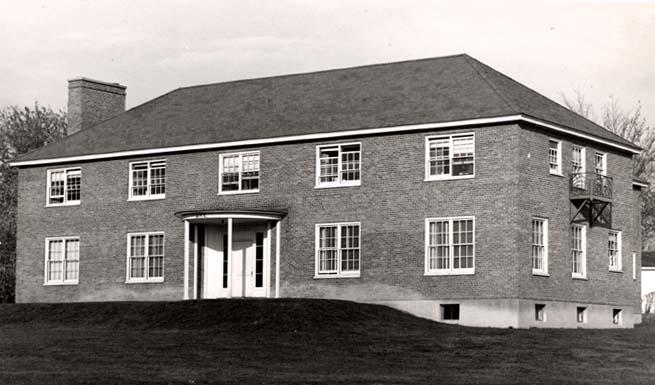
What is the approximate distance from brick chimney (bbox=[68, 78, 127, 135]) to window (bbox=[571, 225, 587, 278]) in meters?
20.2

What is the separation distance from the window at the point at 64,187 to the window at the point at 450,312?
15494 mm

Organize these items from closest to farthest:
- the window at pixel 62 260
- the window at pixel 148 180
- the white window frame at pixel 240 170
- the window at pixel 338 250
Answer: the window at pixel 338 250
the white window frame at pixel 240 170
the window at pixel 148 180
the window at pixel 62 260

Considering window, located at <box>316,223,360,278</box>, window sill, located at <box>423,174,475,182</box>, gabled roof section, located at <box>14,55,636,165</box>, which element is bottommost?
window, located at <box>316,223,360,278</box>

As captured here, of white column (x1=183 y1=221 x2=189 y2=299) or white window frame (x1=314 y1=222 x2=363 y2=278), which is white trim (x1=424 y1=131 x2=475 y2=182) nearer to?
white window frame (x1=314 y1=222 x2=363 y2=278)

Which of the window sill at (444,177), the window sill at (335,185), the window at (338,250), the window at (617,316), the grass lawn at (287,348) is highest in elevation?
the window sill at (444,177)

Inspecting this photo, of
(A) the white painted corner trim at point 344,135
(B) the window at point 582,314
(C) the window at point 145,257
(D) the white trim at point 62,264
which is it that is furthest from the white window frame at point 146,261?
(B) the window at point 582,314

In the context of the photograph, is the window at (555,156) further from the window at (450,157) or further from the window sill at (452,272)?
the window sill at (452,272)

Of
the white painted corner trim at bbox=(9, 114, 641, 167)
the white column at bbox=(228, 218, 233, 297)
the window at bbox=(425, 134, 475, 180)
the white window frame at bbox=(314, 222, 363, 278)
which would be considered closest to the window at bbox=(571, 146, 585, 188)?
the white painted corner trim at bbox=(9, 114, 641, 167)

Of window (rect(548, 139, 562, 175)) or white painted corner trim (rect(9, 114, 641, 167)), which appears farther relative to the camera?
window (rect(548, 139, 562, 175))

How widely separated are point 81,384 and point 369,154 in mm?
19178

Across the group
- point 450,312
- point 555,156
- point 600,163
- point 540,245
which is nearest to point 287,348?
point 450,312

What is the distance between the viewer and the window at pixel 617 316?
140 feet

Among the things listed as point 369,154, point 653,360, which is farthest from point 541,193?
point 653,360

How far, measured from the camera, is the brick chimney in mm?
50031
